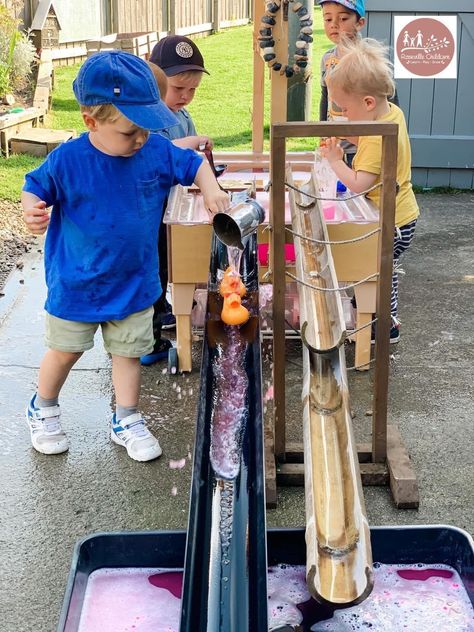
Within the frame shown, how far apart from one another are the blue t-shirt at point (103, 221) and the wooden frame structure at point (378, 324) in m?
0.46

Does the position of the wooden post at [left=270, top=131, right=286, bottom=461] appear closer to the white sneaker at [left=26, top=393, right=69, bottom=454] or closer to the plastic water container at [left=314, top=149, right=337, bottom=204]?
the white sneaker at [left=26, top=393, right=69, bottom=454]

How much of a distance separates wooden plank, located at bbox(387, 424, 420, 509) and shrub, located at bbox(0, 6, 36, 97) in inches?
278

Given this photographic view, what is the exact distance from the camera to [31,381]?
145 inches

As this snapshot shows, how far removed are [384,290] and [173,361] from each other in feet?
4.25

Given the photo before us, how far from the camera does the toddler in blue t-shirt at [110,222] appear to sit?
2.69 meters

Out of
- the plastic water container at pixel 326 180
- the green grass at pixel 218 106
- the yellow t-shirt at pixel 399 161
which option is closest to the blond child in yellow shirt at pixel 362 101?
the yellow t-shirt at pixel 399 161

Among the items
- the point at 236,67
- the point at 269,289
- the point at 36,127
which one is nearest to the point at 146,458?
the point at 269,289

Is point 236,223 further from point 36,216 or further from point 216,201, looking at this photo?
point 36,216

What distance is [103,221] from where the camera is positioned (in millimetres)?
2828

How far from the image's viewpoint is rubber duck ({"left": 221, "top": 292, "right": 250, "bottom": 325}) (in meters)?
2.60

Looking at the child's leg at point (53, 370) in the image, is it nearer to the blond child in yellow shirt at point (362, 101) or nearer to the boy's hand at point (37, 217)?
the boy's hand at point (37, 217)

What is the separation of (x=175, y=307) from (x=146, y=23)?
11441 millimetres

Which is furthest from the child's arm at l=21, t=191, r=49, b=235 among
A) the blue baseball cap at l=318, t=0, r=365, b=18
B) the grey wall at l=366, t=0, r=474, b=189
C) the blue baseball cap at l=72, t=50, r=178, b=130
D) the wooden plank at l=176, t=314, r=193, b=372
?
the grey wall at l=366, t=0, r=474, b=189

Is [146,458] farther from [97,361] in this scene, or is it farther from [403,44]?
[403,44]
